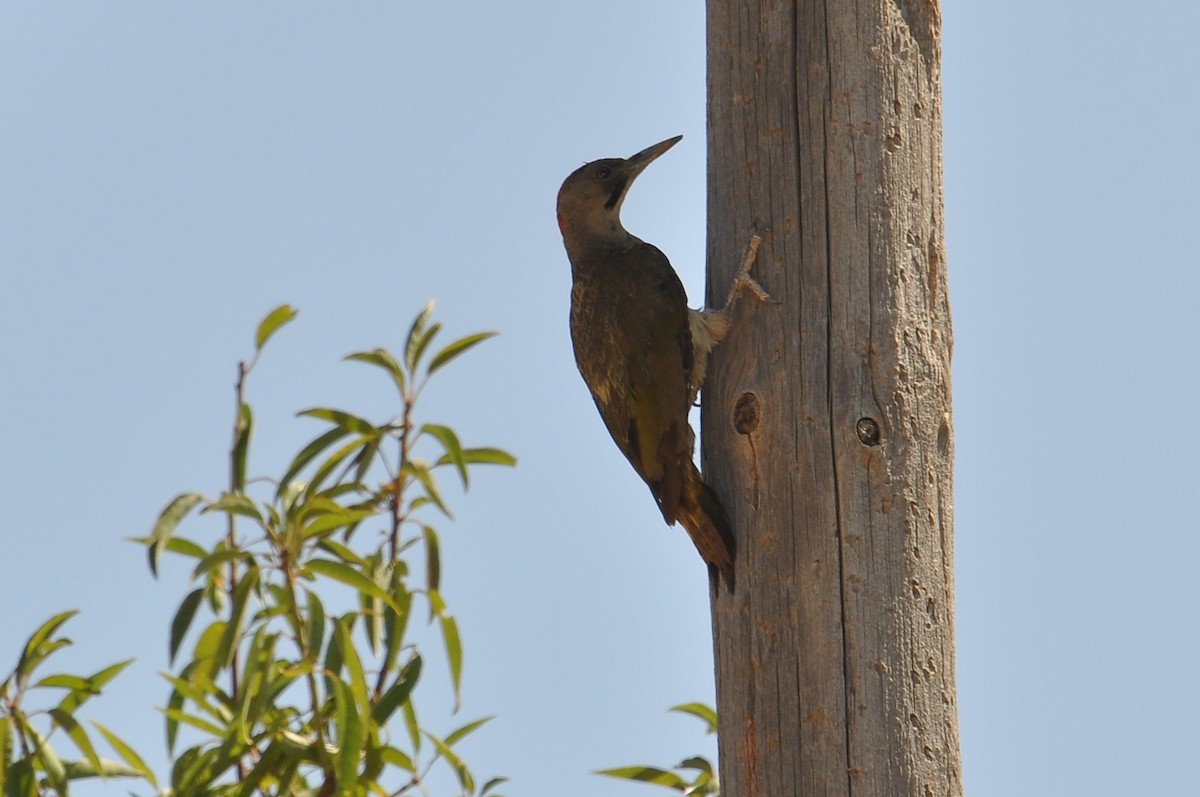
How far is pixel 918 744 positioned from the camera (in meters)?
3.30

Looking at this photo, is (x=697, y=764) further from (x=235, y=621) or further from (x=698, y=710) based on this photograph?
(x=235, y=621)

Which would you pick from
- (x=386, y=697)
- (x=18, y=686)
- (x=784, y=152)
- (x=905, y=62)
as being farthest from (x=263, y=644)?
(x=905, y=62)

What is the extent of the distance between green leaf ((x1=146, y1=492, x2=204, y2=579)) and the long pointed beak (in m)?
2.22

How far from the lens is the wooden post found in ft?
10.9

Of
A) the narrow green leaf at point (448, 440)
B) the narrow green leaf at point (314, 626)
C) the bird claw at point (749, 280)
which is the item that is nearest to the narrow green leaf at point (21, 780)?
the narrow green leaf at point (314, 626)

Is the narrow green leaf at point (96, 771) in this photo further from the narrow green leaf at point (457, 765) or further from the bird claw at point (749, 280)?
the bird claw at point (749, 280)

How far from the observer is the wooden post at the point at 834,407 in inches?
131

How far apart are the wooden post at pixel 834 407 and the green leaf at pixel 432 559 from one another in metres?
0.67

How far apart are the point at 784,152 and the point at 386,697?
1.59 m

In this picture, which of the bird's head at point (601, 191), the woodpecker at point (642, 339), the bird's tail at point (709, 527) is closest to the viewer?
the bird's tail at point (709, 527)

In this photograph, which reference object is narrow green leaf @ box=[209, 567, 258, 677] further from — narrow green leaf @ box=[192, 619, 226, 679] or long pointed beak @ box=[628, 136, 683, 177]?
long pointed beak @ box=[628, 136, 683, 177]

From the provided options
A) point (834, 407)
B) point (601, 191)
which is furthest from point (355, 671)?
point (601, 191)

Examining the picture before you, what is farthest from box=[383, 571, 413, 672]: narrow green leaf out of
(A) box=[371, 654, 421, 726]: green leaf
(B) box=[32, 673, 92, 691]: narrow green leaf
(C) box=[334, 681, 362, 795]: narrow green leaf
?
(B) box=[32, 673, 92, 691]: narrow green leaf

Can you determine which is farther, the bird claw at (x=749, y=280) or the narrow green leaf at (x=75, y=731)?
the bird claw at (x=749, y=280)
